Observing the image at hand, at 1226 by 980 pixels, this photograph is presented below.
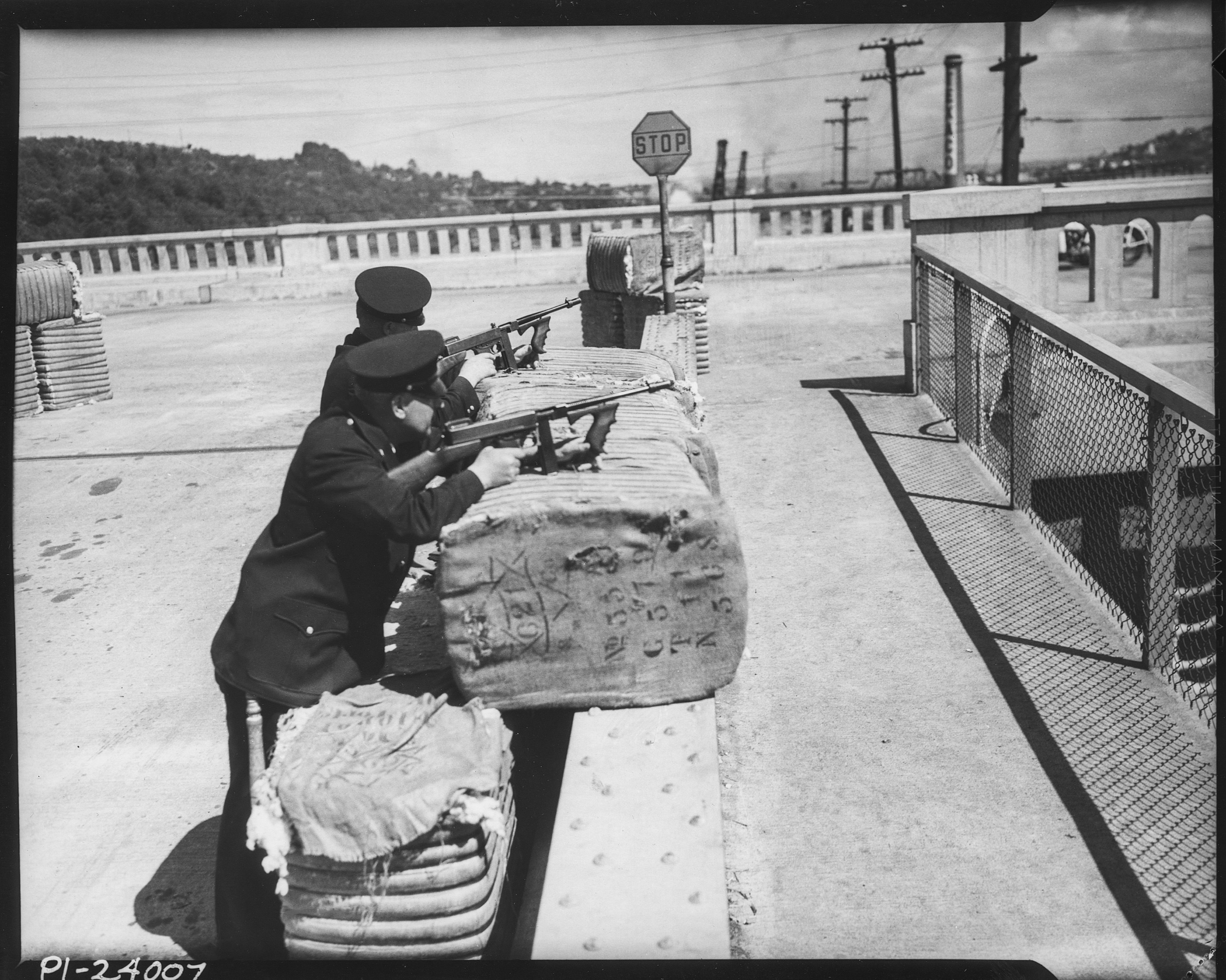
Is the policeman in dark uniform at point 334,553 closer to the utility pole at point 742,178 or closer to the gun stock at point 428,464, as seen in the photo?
the gun stock at point 428,464

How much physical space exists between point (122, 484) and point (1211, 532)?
686 centimetres

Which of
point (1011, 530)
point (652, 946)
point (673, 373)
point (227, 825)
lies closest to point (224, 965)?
point (227, 825)

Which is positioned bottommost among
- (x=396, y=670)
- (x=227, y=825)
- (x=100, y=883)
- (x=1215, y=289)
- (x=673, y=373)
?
(x=100, y=883)

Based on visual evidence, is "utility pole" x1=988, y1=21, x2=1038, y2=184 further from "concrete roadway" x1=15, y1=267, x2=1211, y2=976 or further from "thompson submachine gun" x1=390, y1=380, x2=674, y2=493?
"thompson submachine gun" x1=390, y1=380, x2=674, y2=493

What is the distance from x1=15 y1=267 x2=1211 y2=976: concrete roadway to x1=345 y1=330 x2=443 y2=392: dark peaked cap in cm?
180

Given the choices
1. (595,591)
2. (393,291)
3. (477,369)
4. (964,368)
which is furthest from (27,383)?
(595,591)

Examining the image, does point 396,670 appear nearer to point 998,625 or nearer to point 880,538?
point 998,625

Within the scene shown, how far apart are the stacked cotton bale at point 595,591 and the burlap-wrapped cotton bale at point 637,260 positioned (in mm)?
6663

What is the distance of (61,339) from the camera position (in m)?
10.7

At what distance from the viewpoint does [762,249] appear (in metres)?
19.0

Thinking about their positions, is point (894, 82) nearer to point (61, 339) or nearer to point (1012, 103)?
point (1012, 103)

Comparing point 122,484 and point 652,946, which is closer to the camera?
point 652,946

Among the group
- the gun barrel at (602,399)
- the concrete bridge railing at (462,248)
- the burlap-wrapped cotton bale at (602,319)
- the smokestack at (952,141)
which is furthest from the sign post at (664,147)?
the smokestack at (952,141)

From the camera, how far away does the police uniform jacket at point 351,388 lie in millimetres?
4027
